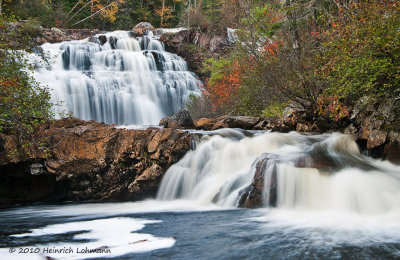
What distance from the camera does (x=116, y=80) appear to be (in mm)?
19953

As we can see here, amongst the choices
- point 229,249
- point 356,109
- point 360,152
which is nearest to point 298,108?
point 356,109

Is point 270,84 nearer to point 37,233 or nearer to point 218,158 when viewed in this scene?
point 218,158

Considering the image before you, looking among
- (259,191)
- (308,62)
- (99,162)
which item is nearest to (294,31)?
(308,62)

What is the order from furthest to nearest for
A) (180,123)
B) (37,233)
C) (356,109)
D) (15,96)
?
(180,123) < (356,109) < (15,96) < (37,233)

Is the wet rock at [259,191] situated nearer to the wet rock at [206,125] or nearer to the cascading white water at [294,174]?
the cascading white water at [294,174]

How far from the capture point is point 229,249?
4.47 metres

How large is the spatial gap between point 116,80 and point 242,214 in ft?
51.9

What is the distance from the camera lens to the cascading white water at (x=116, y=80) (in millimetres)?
17875

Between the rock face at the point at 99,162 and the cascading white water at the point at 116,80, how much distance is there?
7792mm

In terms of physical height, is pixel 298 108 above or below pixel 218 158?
above

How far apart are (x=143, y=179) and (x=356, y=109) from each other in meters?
6.84

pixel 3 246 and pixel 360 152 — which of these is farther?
pixel 360 152

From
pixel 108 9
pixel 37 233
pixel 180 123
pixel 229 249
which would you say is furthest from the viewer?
pixel 108 9

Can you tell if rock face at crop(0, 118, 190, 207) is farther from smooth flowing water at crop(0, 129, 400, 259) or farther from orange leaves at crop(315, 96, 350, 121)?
orange leaves at crop(315, 96, 350, 121)
